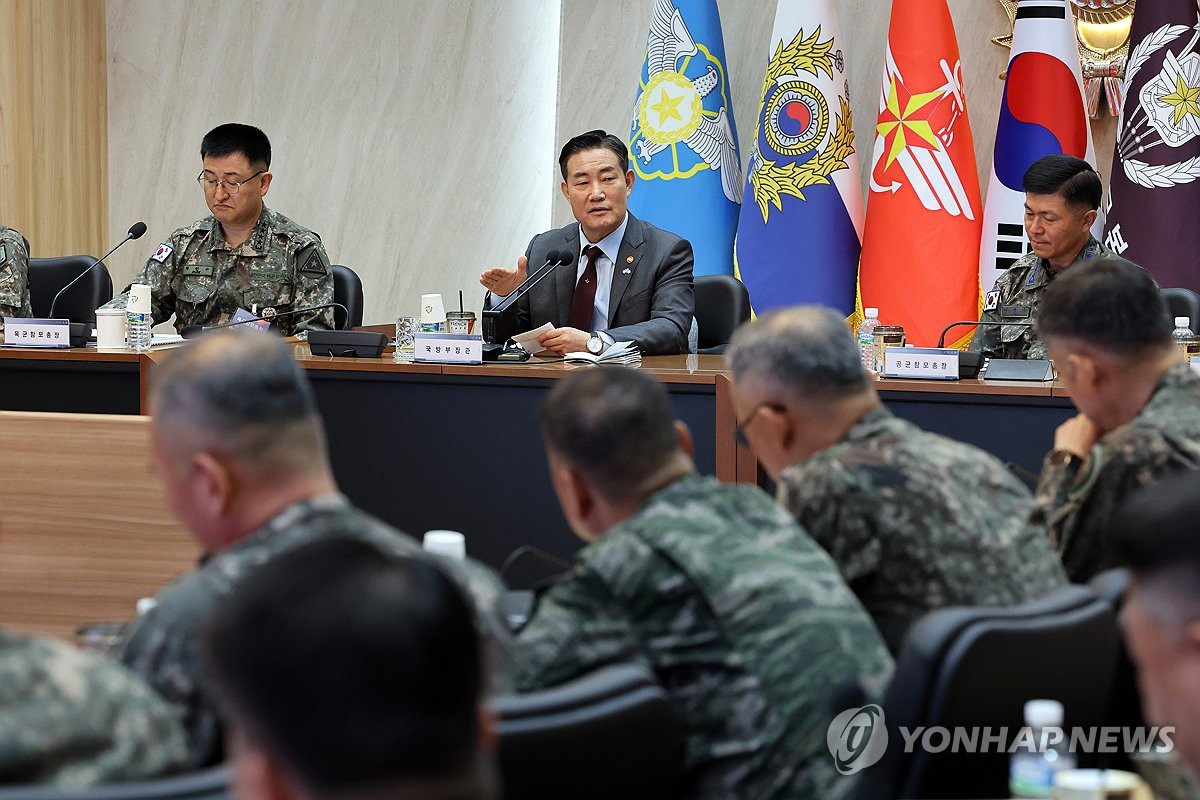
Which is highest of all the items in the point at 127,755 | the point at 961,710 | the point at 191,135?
the point at 191,135

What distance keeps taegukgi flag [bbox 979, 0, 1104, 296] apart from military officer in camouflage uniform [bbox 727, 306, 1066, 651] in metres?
3.66

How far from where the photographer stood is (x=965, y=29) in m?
5.92

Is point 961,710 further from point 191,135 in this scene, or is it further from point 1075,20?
point 191,135

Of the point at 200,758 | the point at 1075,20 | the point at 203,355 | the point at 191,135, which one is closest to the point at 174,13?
the point at 191,135

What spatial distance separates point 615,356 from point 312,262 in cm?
131

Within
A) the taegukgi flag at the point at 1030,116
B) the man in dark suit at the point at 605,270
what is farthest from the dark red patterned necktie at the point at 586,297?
the taegukgi flag at the point at 1030,116

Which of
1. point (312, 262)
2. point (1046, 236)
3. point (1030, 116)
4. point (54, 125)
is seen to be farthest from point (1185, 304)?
point (54, 125)

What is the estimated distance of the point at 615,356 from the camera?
413 cm

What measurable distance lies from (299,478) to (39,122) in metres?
5.32

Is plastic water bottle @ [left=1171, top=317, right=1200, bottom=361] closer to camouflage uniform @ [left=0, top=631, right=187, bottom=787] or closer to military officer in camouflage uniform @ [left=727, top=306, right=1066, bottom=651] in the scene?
military officer in camouflage uniform @ [left=727, top=306, right=1066, bottom=651]

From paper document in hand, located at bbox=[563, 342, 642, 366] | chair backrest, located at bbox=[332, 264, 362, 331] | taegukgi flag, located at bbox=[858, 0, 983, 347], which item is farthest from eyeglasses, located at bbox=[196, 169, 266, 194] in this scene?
taegukgi flag, located at bbox=[858, 0, 983, 347]

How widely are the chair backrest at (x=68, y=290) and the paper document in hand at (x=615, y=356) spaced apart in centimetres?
182

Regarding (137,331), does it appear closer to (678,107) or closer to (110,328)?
(110,328)

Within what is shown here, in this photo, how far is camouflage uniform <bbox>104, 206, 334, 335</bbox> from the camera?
4875 mm
